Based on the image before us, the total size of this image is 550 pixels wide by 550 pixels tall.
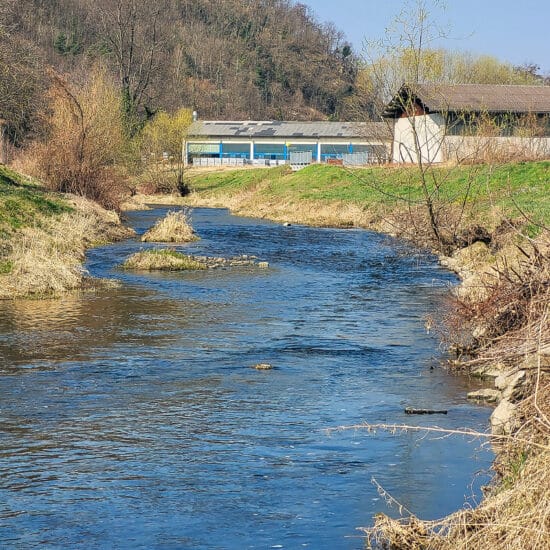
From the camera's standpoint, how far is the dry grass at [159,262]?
27.9 meters

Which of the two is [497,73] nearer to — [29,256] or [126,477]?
[29,256]

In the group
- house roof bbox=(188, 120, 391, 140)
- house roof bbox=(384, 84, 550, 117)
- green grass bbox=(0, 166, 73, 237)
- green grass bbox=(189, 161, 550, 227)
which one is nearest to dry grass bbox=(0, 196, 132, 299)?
green grass bbox=(0, 166, 73, 237)

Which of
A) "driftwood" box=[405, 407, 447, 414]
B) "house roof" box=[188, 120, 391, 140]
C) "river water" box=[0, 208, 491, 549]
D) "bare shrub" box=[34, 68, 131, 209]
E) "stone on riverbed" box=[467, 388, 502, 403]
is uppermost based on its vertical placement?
"house roof" box=[188, 120, 391, 140]

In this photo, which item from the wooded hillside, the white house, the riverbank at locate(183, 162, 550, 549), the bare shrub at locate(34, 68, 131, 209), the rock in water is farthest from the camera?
the wooded hillside

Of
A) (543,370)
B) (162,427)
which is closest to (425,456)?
(543,370)

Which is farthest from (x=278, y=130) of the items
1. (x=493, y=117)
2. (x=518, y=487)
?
(x=518, y=487)

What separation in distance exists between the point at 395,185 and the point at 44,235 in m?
21.9

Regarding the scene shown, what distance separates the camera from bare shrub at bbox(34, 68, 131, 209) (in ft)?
139

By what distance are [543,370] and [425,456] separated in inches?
83.4

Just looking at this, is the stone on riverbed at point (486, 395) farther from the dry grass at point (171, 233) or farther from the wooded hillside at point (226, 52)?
the wooded hillside at point (226, 52)

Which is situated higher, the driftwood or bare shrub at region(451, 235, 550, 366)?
bare shrub at region(451, 235, 550, 366)

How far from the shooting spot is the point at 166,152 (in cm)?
7219

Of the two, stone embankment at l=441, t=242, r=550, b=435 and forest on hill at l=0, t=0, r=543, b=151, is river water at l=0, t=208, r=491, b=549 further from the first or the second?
forest on hill at l=0, t=0, r=543, b=151

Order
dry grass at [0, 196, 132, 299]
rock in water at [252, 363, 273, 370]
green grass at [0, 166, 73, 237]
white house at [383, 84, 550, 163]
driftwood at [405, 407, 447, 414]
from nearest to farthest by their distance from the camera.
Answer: driftwood at [405, 407, 447, 414], rock in water at [252, 363, 273, 370], dry grass at [0, 196, 132, 299], green grass at [0, 166, 73, 237], white house at [383, 84, 550, 163]
